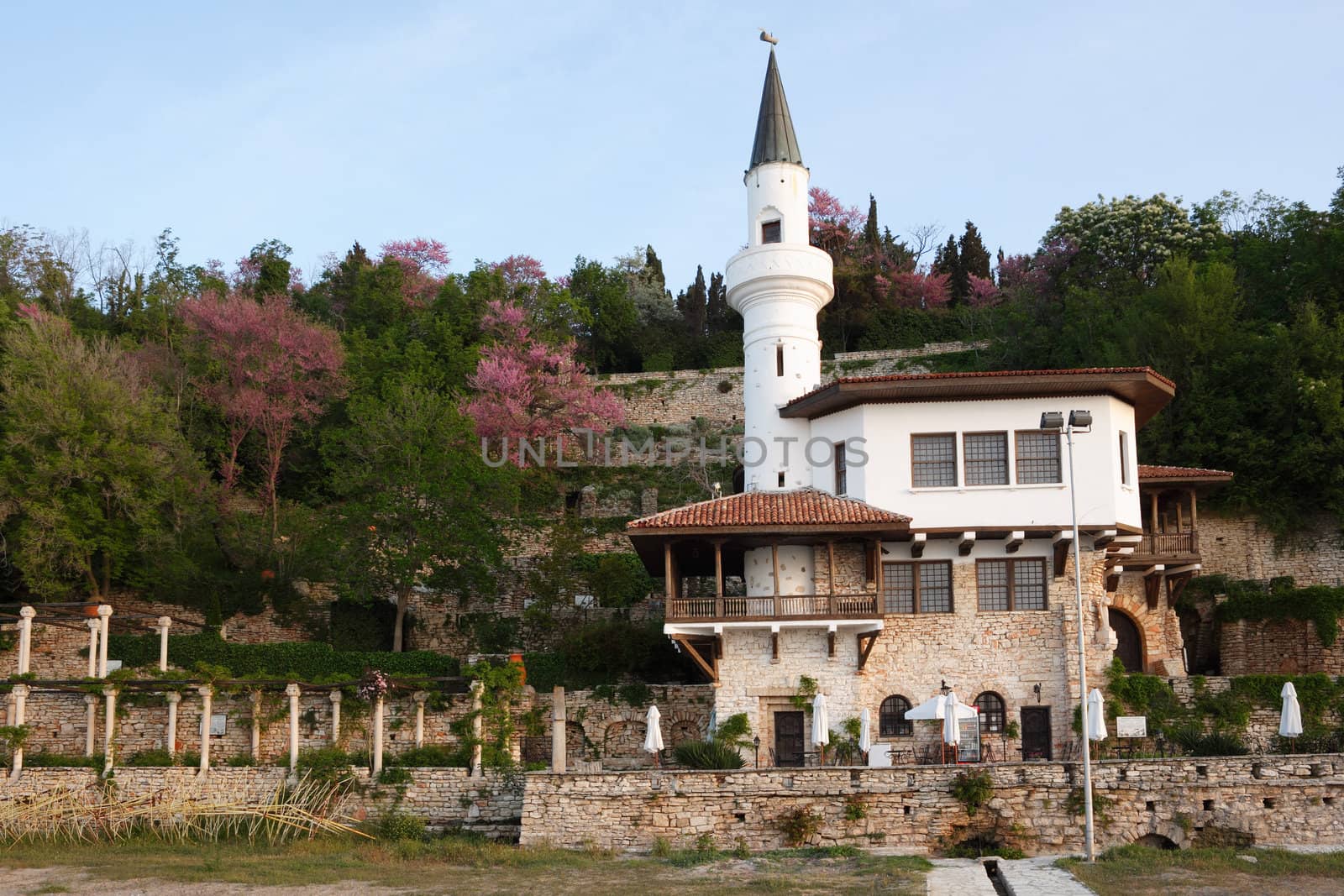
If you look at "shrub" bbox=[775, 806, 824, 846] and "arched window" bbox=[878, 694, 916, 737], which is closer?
"shrub" bbox=[775, 806, 824, 846]

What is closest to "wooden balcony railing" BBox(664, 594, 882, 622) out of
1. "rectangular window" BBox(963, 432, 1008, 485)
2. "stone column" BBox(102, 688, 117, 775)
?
"rectangular window" BBox(963, 432, 1008, 485)

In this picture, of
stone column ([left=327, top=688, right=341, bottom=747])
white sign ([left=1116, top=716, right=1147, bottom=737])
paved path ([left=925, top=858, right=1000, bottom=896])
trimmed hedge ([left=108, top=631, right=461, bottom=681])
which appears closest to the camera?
paved path ([left=925, top=858, right=1000, bottom=896])

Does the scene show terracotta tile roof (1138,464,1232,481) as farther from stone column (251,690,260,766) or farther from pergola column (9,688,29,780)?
pergola column (9,688,29,780)

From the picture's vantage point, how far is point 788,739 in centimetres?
2616

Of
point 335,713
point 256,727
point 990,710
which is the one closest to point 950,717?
point 990,710

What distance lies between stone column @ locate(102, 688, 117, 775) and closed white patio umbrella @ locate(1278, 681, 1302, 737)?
23781 mm

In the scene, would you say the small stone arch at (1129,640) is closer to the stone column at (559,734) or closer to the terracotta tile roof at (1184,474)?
the terracotta tile roof at (1184,474)

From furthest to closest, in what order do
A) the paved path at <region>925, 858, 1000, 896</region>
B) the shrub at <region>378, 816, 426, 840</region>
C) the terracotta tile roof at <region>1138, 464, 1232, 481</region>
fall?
the terracotta tile roof at <region>1138, 464, 1232, 481</region> < the shrub at <region>378, 816, 426, 840</region> < the paved path at <region>925, 858, 1000, 896</region>

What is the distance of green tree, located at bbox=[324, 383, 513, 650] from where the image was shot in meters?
31.8

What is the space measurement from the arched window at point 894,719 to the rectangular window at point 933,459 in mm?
4677

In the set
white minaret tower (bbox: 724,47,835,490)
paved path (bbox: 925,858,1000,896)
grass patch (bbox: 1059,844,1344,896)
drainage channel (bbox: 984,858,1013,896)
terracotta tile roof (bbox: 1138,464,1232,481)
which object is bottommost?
drainage channel (bbox: 984,858,1013,896)

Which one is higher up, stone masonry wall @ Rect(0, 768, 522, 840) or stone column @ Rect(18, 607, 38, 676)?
stone column @ Rect(18, 607, 38, 676)

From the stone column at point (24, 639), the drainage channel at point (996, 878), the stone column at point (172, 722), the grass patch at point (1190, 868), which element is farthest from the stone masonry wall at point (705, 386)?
the grass patch at point (1190, 868)

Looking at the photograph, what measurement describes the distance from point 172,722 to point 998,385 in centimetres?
1960
